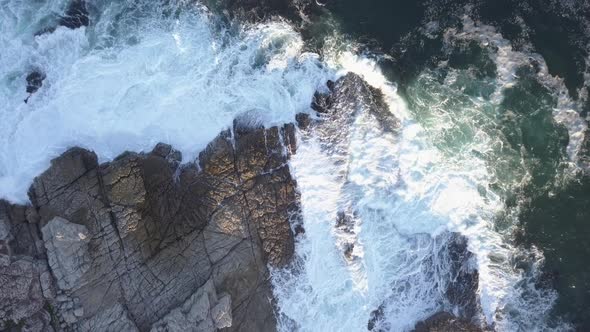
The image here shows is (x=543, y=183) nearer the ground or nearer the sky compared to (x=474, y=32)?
nearer the ground

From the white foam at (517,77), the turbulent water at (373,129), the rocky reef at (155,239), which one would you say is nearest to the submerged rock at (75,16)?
the turbulent water at (373,129)

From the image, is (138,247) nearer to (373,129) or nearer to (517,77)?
(373,129)

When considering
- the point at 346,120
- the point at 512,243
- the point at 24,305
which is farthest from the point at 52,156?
the point at 512,243

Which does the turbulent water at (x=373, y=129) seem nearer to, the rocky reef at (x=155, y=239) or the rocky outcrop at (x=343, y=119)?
the rocky outcrop at (x=343, y=119)

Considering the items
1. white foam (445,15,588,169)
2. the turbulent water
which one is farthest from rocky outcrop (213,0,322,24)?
white foam (445,15,588,169)

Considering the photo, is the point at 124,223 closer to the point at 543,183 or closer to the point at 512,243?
the point at 512,243

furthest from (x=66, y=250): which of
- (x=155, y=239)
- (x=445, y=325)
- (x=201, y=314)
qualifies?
(x=445, y=325)
